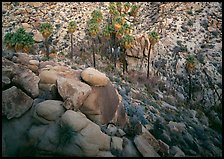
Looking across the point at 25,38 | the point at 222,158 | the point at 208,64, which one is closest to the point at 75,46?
the point at 25,38

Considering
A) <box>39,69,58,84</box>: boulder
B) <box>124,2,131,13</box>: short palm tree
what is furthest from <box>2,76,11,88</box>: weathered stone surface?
<box>124,2,131,13</box>: short palm tree

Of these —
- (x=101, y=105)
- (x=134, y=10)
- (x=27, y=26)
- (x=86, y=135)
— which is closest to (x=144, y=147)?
(x=86, y=135)

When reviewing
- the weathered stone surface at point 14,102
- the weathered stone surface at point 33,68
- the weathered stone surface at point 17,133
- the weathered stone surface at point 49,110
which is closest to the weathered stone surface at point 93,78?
the weathered stone surface at point 49,110

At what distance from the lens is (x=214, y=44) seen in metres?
52.6

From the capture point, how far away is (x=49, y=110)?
16.4 m

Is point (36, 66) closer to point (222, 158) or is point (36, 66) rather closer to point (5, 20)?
point (222, 158)

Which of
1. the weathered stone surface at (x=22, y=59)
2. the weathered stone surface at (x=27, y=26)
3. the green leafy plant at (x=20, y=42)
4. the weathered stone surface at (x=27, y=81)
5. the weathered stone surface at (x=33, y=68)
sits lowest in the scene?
the weathered stone surface at (x=27, y=81)

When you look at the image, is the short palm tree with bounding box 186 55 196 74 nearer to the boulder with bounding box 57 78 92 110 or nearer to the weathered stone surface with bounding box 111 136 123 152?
the boulder with bounding box 57 78 92 110

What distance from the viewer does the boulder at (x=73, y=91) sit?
1739 cm

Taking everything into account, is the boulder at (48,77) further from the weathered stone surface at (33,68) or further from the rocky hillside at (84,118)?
the weathered stone surface at (33,68)

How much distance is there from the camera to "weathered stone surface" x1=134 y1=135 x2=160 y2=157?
16719 millimetres

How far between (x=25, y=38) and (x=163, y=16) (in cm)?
3082

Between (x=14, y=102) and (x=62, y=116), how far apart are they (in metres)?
3.16

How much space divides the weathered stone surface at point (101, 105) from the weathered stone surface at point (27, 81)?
345cm
